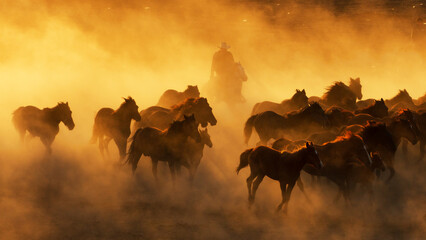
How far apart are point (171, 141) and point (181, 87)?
2154 cm

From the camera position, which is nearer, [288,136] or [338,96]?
[288,136]

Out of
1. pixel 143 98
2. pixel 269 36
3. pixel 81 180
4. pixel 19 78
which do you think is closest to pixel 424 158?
pixel 81 180

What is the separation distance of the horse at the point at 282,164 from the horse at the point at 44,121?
6.22m

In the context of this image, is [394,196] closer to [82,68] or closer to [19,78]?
[19,78]

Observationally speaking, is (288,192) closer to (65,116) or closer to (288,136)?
(288,136)

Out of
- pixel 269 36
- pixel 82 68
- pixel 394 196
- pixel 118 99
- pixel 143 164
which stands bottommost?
pixel 394 196

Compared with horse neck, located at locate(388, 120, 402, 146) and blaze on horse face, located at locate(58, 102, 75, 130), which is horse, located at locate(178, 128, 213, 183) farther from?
horse neck, located at locate(388, 120, 402, 146)

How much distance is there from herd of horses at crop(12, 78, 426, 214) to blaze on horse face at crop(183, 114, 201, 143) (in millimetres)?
21

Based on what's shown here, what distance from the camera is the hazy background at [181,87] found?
11492 millimetres

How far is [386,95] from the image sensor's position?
3325 cm

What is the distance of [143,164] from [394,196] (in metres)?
5.79

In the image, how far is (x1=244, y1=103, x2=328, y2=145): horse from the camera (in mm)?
15023

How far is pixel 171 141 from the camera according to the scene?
13.4 m

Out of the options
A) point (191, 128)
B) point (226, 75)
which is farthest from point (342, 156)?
point (226, 75)
